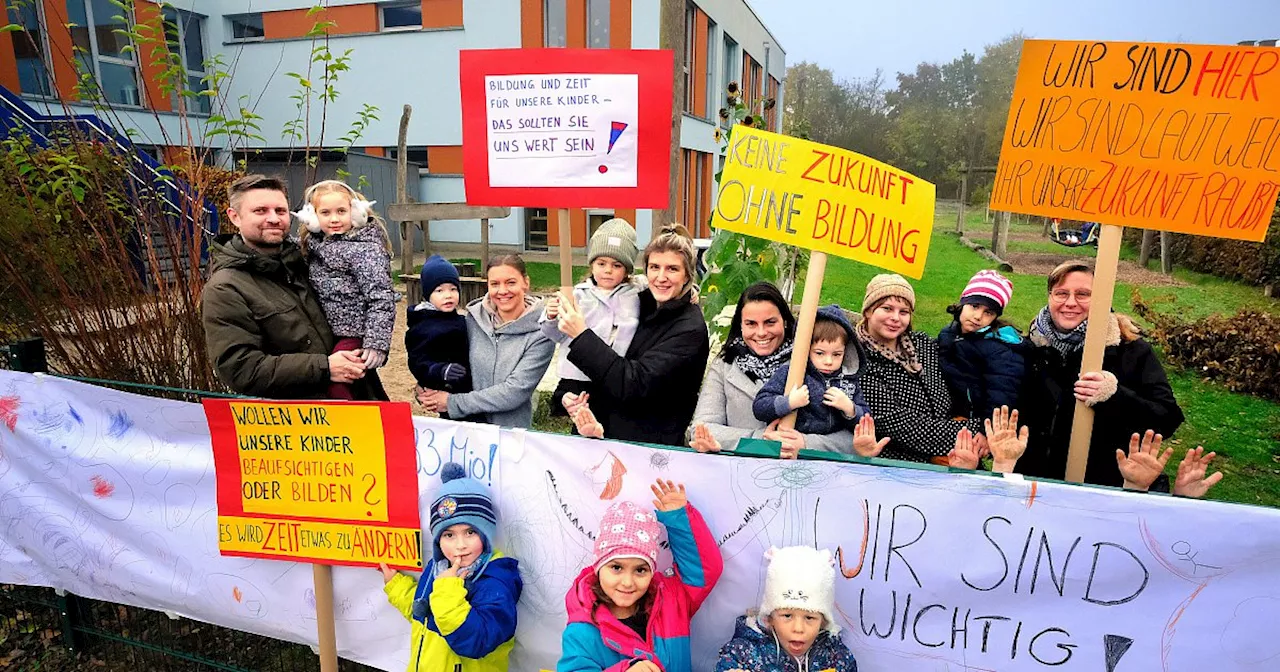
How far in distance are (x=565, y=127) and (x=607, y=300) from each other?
29.2 inches

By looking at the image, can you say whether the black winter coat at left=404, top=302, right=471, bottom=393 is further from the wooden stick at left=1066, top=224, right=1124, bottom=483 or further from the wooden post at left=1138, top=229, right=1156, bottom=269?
the wooden post at left=1138, top=229, right=1156, bottom=269

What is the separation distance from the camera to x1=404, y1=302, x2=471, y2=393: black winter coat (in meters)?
3.19

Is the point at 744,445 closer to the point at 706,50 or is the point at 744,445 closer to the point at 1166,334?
the point at 1166,334

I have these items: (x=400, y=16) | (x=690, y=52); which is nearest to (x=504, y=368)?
(x=690, y=52)

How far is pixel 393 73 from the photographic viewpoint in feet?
61.3

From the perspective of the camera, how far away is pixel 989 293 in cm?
279

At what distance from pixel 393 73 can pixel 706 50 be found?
8411 mm

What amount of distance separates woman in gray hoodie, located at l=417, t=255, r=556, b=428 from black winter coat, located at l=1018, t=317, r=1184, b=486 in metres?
1.89

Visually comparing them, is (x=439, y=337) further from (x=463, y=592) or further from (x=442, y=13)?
(x=442, y=13)

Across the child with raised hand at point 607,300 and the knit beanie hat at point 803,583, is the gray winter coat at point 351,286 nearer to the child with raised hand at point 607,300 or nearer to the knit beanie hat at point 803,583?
the child with raised hand at point 607,300

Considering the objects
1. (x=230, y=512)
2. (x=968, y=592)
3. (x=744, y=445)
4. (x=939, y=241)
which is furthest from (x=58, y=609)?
(x=939, y=241)

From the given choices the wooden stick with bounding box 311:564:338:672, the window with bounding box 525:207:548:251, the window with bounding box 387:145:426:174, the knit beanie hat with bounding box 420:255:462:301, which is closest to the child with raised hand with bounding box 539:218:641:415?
the knit beanie hat with bounding box 420:255:462:301

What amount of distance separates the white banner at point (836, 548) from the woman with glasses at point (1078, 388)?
55 centimetres

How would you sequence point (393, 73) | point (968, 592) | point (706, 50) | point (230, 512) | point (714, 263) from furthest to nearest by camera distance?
point (706, 50), point (393, 73), point (714, 263), point (230, 512), point (968, 592)
